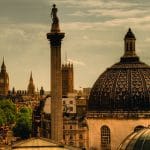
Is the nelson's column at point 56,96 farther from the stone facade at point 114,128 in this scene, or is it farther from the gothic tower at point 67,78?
the gothic tower at point 67,78

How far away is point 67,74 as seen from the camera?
15550 cm

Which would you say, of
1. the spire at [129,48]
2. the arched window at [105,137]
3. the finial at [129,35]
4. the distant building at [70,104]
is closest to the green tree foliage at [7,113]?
the distant building at [70,104]

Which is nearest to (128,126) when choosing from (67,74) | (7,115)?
(7,115)

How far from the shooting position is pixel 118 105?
53.8 m

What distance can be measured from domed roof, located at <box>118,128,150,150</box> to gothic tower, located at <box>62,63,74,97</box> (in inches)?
4054

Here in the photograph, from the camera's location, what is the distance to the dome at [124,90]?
5359 cm

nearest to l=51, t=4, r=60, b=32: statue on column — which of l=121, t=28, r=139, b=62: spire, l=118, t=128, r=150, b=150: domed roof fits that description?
l=121, t=28, r=139, b=62: spire

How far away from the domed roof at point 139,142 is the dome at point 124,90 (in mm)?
9046

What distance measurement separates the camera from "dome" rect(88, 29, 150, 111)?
176 feet

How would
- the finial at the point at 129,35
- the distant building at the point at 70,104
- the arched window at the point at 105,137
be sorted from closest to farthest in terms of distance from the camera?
1. the arched window at the point at 105,137
2. the finial at the point at 129,35
3. the distant building at the point at 70,104

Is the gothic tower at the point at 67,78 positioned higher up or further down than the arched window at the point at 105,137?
higher up

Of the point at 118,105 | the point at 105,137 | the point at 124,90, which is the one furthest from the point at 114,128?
the point at 124,90

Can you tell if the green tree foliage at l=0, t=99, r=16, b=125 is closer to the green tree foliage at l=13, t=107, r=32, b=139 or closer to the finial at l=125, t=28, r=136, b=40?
the green tree foliage at l=13, t=107, r=32, b=139

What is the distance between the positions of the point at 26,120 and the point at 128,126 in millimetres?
61825
